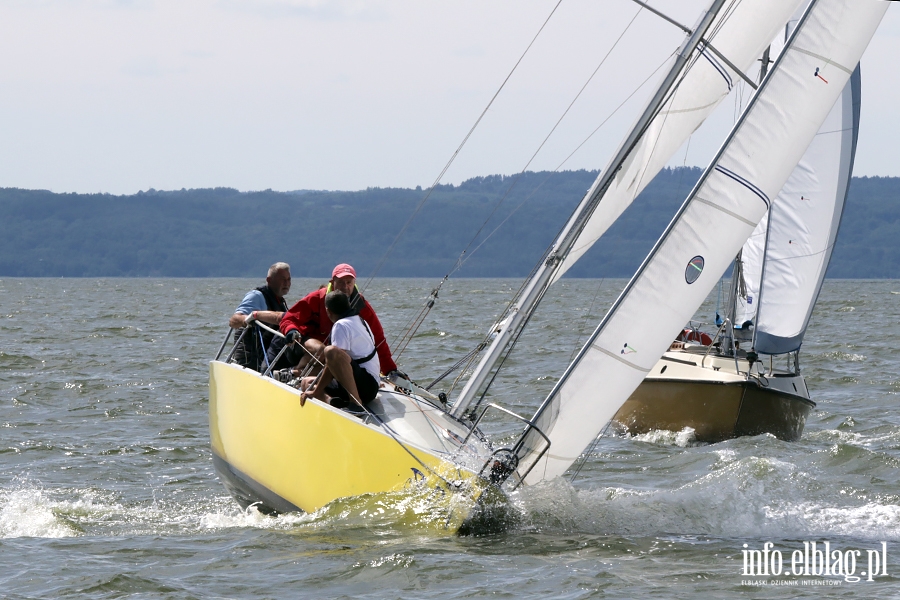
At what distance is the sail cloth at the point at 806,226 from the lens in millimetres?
12141

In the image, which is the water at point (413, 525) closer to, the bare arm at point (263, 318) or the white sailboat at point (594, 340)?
the white sailboat at point (594, 340)

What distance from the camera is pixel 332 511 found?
20.4 ft

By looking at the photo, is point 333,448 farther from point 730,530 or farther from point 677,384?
point 677,384

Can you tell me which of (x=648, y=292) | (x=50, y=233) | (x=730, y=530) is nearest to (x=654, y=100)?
(x=648, y=292)

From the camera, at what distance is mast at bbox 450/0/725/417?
6.59 m

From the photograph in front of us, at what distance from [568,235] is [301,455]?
202 cm

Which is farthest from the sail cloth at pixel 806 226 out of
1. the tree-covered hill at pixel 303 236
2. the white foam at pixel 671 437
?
the tree-covered hill at pixel 303 236

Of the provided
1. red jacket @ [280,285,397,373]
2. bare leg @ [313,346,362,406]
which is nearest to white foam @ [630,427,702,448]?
red jacket @ [280,285,397,373]

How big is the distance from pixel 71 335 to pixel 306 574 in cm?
1869

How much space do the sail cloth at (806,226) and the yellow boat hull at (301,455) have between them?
21.3 ft

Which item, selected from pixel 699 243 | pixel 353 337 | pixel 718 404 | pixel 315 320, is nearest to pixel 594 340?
pixel 699 243

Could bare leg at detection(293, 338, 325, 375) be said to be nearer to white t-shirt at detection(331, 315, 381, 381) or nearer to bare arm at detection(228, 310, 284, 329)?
white t-shirt at detection(331, 315, 381, 381)

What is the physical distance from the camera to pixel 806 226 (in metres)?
12.6

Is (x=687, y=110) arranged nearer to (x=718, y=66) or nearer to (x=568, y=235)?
(x=718, y=66)
